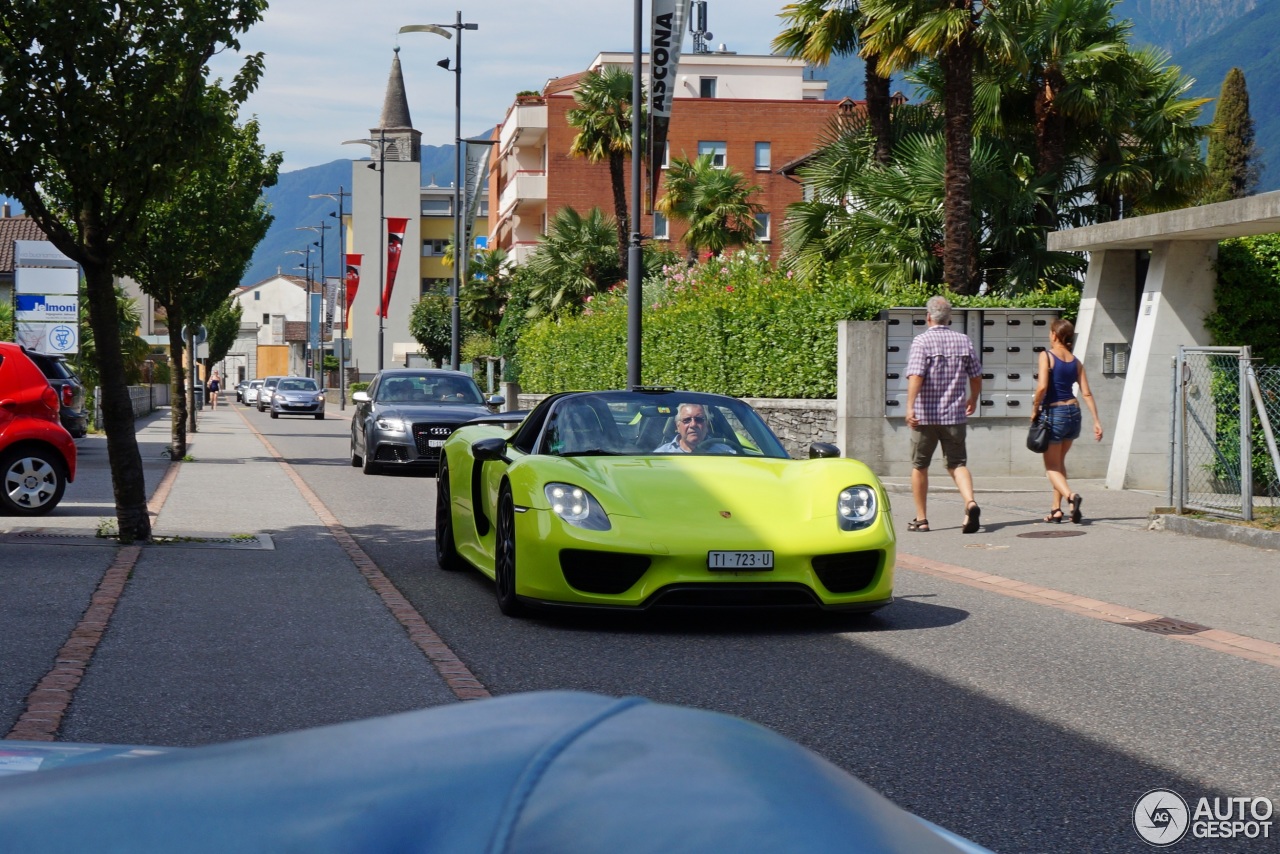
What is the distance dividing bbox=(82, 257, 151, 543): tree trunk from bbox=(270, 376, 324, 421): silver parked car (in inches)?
1811

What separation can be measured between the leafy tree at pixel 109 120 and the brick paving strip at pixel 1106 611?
19.4ft

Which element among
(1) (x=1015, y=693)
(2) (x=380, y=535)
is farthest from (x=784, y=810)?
(2) (x=380, y=535)

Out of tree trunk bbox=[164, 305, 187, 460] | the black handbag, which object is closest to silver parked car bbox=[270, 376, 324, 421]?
tree trunk bbox=[164, 305, 187, 460]

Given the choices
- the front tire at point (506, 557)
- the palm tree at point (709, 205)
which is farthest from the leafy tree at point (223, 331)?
the front tire at point (506, 557)

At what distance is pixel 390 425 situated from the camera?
20688 millimetres

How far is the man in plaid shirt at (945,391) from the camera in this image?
1231 cm

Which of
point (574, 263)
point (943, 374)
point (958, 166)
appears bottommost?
point (943, 374)

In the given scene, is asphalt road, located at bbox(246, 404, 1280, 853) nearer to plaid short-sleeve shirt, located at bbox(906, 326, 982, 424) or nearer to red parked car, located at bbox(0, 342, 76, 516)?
plaid short-sleeve shirt, located at bbox(906, 326, 982, 424)

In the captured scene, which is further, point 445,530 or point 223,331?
point 223,331

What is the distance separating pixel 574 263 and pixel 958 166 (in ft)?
82.6

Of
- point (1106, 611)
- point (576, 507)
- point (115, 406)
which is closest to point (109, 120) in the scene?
point (115, 406)

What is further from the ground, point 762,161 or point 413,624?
point 762,161

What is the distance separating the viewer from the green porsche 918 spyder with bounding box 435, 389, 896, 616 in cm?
743

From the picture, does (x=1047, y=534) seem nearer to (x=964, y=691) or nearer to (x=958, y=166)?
(x=964, y=691)
